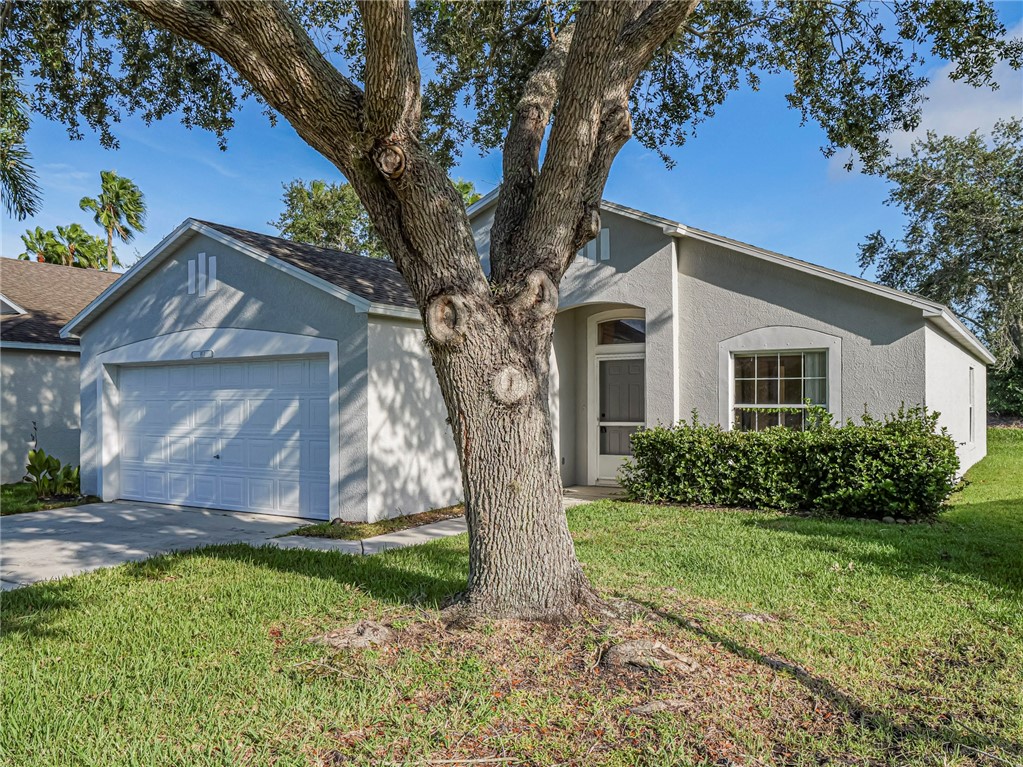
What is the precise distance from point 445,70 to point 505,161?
17.7 ft

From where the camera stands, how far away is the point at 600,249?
1177 centimetres

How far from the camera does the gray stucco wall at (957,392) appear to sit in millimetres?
10295

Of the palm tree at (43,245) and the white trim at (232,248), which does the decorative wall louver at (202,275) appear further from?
the palm tree at (43,245)

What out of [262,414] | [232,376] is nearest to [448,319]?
[262,414]

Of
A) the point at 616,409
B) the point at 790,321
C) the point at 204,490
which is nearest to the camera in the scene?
the point at 790,321

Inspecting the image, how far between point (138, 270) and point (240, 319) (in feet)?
7.65

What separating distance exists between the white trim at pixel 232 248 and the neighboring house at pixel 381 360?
0.11ft

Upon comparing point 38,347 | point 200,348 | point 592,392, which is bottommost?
point 592,392

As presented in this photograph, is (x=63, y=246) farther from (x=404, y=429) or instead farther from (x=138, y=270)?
(x=404, y=429)

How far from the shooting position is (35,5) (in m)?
8.34

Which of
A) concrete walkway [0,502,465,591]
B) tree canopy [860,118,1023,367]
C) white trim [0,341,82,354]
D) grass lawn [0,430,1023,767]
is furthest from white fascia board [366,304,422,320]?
tree canopy [860,118,1023,367]

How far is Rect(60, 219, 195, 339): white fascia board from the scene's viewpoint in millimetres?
10656

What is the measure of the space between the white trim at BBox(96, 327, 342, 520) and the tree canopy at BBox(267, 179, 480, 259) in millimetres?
18693

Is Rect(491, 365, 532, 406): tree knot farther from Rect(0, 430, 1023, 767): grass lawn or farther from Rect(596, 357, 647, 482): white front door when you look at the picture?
Rect(596, 357, 647, 482): white front door
